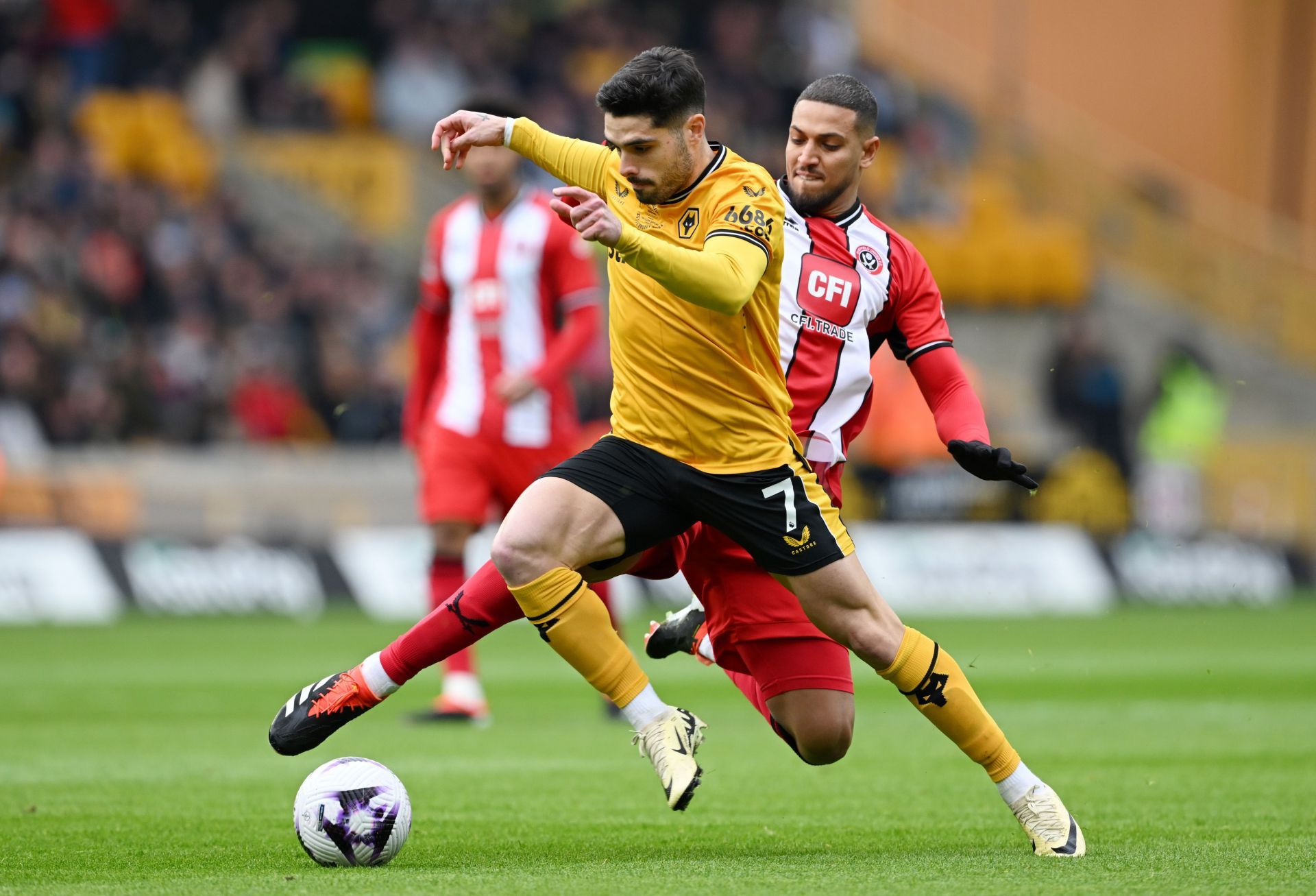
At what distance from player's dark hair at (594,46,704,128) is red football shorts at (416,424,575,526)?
12.7 ft

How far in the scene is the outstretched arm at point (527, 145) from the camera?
537cm

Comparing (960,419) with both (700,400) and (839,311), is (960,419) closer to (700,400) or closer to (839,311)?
(839,311)

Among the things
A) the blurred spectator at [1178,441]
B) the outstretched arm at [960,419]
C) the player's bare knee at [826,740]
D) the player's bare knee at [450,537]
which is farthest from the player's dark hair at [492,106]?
the blurred spectator at [1178,441]

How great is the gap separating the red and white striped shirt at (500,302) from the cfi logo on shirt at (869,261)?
324 centimetres

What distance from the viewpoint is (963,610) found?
16.6 meters

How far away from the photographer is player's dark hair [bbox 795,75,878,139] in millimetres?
5871

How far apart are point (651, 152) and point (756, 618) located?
1481 mm

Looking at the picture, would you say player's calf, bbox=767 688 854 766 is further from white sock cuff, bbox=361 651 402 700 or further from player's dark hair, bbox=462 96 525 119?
player's dark hair, bbox=462 96 525 119

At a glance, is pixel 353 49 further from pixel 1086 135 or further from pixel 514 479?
pixel 514 479

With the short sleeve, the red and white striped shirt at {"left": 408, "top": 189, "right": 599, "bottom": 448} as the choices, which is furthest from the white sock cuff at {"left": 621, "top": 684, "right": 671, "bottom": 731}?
the red and white striped shirt at {"left": 408, "top": 189, "right": 599, "bottom": 448}

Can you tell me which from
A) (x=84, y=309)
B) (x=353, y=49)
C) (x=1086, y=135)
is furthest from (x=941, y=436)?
(x=1086, y=135)

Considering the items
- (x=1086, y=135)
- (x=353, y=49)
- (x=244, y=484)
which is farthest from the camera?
(x=1086, y=135)

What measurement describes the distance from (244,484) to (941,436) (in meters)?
11.7

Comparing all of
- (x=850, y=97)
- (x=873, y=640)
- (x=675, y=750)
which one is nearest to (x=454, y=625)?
(x=675, y=750)
